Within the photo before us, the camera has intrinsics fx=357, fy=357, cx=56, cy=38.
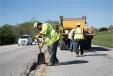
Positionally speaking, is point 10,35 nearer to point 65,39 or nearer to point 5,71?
point 65,39

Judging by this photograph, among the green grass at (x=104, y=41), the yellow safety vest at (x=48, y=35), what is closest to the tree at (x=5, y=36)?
the green grass at (x=104, y=41)

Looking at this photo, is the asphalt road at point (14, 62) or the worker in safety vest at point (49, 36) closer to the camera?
the asphalt road at point (14, 62)

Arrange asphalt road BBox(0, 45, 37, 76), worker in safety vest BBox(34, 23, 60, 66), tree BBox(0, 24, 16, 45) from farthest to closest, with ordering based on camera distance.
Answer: tree BBox(0, 24, 16, 45) < worker in safety vest BBox(34, 23, 60, 66) < asphalt road BBox(0, 45, 37, 76)

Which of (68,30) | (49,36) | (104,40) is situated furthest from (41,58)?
(104,40)

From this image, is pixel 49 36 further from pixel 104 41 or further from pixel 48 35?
pixel 104 41

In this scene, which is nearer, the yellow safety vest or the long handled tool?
the yellow safety vest

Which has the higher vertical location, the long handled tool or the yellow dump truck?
the yellow dump truck

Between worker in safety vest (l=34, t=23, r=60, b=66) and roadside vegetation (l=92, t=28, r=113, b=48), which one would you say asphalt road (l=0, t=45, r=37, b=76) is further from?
roadside vegetation (l=92, t=28, r=113, b=48)

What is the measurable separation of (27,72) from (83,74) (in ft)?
7.05

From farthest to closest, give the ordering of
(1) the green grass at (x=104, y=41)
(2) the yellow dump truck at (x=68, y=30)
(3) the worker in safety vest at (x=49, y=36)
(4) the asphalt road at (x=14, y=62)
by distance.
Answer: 1. (1) the green grass at (x=104, y=41)
2. (2) the yellow dump truck at (x=68, y=30)
3. (3) the worker in safety vest at (x=49, y=36)
4. (4) the asphalt road at (x=14, y=62)

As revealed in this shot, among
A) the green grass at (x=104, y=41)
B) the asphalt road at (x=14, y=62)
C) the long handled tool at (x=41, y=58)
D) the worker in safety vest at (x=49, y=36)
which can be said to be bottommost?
the green grass at (x=104, y=41)

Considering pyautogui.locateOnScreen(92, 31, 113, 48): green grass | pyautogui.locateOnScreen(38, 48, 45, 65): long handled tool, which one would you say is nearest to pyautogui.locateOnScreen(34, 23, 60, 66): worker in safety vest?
pyautogui.locateOnScreen(38, 48, 45, 65): long handled tool

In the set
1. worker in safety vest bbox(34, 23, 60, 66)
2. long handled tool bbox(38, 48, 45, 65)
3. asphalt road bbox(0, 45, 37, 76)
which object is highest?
worker in safety vest bbox(34, 23, 60, 66)

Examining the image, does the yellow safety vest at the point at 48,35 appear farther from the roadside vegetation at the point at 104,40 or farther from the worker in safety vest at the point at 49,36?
the roadside vegetation at the point at 104,40
